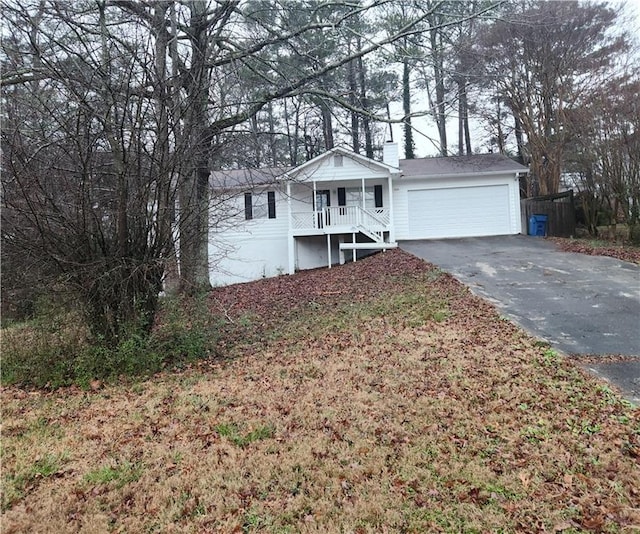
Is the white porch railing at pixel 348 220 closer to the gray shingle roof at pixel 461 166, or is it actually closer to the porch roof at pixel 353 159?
the porch roof at pixel 353 159

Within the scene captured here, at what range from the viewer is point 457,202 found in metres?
18.7

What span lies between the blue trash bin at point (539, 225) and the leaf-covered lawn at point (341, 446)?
14.0 metres

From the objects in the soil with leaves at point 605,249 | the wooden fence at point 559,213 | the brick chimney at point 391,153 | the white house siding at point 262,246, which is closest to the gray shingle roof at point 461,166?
the brick chimney at point 391,153

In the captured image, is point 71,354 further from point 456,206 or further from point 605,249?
point 456,206

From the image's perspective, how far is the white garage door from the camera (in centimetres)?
1856

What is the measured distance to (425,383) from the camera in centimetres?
470

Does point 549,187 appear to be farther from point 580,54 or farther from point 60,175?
point 60,175

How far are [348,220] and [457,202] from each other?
505 centimetres

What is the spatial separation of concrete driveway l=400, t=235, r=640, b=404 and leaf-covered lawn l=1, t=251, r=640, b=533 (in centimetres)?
51

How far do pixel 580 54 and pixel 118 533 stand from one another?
21.2 meters

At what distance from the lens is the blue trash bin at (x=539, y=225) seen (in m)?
18.2

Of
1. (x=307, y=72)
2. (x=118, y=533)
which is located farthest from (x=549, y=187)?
(x=118, y=533)

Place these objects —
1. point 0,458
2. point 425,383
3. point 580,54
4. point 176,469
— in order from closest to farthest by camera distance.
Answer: point 176,469 → point 0,458 → point 425,383 → point 580,54

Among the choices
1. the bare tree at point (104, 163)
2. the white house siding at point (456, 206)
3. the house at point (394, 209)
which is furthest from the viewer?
the white house siding at point (456, 206)
